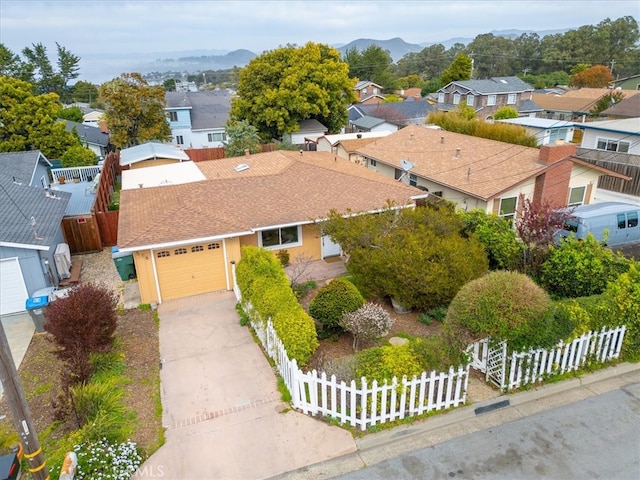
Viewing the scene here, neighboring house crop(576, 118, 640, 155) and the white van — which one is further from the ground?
neighboring house crop(576, 118, 640, 155)

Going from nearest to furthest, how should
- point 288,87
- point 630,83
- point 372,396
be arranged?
point 372,396 → point 288,87 → point 630,83

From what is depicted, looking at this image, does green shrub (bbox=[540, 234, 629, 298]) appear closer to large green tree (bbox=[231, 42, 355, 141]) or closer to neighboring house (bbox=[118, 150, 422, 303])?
neighboring house (bbox=[118, 150, 422, 303])

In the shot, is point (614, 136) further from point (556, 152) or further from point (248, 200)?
point (248, 200)

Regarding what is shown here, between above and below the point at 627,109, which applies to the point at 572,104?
below

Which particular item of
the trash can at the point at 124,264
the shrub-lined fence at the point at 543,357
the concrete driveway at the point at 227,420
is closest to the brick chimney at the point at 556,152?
the shrub-lined fence at the point at 543,357

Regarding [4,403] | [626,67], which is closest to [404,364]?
[4,403]

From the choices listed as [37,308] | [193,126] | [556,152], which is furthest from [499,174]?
[193,126]

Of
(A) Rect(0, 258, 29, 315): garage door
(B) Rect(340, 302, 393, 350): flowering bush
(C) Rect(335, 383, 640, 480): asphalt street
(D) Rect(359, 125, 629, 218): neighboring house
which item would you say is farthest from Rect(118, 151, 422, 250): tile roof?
(C) Rect(335, 383, 640, 480): asphalt street
